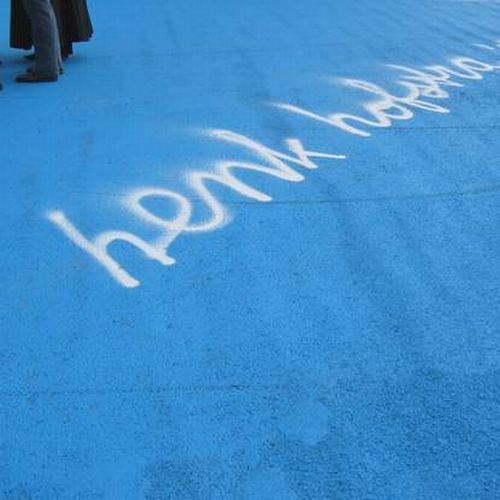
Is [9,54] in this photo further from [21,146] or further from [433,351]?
[433,351]

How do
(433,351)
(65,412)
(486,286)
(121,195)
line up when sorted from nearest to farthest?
(65,412)
(433,351)
(486,286)
(121,195)

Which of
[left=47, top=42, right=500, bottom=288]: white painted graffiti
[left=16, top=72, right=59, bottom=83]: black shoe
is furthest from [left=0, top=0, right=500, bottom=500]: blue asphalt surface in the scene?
[left=16, top=72, right=59, bottom=83]: black shoe

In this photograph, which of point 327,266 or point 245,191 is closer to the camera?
point 327,266

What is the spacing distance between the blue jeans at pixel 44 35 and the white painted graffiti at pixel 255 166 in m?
1.47

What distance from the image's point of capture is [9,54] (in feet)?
17.4

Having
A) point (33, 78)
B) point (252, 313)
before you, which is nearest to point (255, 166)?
point (252, 313)

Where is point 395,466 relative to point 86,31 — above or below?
below

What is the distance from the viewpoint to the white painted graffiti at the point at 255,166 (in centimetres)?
261

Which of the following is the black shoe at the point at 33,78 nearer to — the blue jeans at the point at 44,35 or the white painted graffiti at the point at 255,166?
the blue jeans at the point at 44,35

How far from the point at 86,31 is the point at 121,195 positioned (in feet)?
8.28

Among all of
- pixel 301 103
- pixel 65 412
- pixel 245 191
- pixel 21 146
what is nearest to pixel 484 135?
pixel 301 103

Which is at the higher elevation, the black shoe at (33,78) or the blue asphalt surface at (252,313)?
the black shoe at (33,78)

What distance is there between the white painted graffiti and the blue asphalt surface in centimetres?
5

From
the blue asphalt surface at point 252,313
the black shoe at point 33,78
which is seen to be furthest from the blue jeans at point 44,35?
the blue asphalt surface at point 252,313
